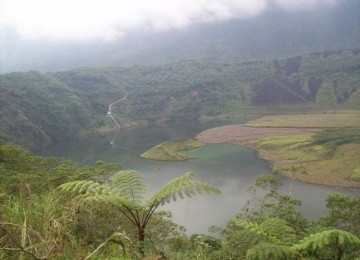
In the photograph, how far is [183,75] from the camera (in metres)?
138

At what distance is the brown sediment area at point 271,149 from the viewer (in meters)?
40.5

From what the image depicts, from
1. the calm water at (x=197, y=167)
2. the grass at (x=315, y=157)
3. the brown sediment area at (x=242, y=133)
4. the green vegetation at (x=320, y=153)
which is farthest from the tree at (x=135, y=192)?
the brown sediment area at (x=242, y=133)

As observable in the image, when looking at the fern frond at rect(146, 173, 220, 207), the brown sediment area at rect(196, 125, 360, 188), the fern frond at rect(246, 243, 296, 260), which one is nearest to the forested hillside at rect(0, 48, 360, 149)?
the brown sediment area at rect(196, 125, 360, 188)

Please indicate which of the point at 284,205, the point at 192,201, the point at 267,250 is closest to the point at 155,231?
the point at 284,205

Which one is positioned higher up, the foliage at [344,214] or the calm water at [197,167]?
the foliage at [344,214]

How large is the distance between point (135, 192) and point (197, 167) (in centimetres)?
4126

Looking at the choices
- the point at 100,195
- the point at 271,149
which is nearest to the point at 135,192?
the point at 100,195

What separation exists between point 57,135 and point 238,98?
5354cm

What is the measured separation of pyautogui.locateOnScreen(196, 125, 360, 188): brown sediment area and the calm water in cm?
166

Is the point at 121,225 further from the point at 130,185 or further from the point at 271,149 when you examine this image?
the point at 271,149

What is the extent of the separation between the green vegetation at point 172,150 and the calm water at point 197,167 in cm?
153

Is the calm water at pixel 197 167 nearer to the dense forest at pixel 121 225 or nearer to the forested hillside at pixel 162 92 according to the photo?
the dense forest at pixel 121 225

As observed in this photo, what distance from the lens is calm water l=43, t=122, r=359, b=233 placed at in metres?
28.1

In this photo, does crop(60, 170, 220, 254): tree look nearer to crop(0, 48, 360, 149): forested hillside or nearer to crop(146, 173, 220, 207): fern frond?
crop(146, 173, 220, 207): fern frond
